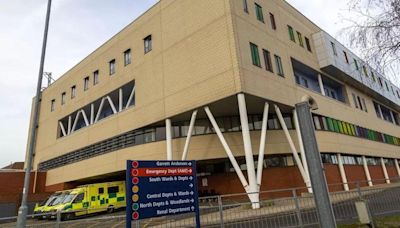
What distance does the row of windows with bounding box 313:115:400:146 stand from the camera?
2605 centimetres

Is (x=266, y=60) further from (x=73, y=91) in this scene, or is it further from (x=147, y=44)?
(x=73, y=91)

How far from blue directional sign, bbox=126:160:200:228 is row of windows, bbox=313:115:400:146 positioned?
67.9 feet

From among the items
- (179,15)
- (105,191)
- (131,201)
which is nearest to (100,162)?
(105,191)

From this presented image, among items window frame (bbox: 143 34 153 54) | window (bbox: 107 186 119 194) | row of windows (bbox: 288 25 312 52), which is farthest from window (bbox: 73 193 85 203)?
row of windows (bbox: 288 25 312 52)

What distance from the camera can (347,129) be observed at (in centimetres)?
2997

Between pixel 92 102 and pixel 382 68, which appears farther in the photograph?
pixel 92 102

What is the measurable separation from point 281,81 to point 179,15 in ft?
29.3

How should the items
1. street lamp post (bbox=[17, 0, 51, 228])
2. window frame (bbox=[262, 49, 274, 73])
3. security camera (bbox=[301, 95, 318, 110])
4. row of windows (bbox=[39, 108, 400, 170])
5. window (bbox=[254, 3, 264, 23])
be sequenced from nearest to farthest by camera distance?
1. security camera (bbox=[301, 95, 318, 110])
2. street lamp post (bbox=[17, 0, 51, 228])
3. window frame (bbox=[262, 49, 274, 73])
4. window (bbox=[254, 3, 264, 23])
5. row of windows (bbox=[39, 108, 400, 170])

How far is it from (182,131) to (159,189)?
16.0 metres

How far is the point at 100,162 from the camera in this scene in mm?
27094

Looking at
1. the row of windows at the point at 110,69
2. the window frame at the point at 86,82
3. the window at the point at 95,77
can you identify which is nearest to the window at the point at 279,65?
the row of windows at the point at 110,69

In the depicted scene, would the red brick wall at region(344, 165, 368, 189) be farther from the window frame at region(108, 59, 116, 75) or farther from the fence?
the window frame at region(108, 59, 116, 75)

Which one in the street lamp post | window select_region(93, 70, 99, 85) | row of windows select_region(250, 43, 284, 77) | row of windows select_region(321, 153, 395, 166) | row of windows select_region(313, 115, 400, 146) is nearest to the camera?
the street lamp post

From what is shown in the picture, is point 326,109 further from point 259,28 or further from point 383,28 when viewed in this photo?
point 383,28
